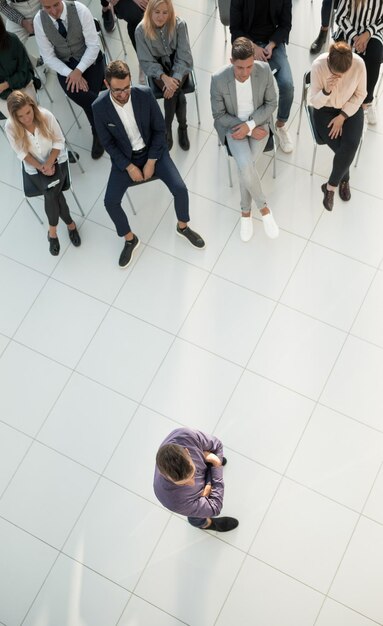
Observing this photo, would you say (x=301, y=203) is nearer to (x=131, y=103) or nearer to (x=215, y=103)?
(x=215, y=103)

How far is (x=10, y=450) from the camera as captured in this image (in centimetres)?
404

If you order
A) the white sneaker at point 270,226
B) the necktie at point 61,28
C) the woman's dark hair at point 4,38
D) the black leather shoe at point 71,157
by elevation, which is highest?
the necktie at point 61,28

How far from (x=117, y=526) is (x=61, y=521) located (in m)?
0.36

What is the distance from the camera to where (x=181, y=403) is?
402 cm

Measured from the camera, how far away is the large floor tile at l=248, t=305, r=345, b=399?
4.00m

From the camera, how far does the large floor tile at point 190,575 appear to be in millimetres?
3582

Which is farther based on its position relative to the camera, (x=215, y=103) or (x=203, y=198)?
(x=203, y=198)

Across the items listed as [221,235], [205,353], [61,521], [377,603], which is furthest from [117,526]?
[221,235]

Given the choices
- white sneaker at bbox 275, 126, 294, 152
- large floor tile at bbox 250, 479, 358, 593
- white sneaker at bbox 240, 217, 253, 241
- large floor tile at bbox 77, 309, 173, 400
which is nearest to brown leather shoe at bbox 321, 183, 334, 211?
white sneaker at bbox 275, 126, 294, 152

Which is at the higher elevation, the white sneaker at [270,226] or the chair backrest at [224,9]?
the chair backrest at [224,9]

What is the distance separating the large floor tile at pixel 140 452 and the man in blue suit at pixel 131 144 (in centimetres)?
114

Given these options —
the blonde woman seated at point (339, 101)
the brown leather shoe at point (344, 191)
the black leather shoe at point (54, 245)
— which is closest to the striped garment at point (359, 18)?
the blonde woman seated at point (339, 101)

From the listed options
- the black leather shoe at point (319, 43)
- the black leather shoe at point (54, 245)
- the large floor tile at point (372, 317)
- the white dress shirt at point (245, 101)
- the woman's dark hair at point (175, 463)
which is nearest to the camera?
the woman's dark hair at point (175, 463)

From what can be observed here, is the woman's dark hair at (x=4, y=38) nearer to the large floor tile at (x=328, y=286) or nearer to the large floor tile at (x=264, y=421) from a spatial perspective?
the large floor tile at (x=328, y=286)
